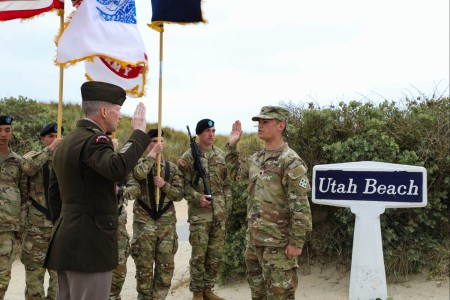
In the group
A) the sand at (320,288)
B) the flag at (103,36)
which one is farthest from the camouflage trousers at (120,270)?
the flag at (103,36)

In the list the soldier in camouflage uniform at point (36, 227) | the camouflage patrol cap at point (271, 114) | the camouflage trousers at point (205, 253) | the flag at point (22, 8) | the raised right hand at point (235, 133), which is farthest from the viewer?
the camouflage trousers at point (205, 253)

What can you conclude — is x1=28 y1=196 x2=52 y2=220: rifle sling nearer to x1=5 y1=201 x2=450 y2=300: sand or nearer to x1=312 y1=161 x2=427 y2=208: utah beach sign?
x1=5 y1=201 x2=450 y2=300: sand

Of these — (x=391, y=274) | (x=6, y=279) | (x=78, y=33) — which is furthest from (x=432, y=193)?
(x=6, y=279)

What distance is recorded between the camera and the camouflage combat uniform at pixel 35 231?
596cm

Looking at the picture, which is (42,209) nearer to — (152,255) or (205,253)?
(152,255)

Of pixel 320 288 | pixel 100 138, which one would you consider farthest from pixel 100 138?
pixel 320 288

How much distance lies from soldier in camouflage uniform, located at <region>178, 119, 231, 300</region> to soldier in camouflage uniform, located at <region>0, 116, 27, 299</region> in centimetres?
194

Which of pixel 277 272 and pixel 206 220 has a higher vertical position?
pixel 206 220

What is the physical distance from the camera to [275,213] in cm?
488

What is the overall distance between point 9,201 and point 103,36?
2.13 meters

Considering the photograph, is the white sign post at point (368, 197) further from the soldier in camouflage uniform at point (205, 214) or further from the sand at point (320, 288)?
the soldier in camouflage uniform at point (205, 214)

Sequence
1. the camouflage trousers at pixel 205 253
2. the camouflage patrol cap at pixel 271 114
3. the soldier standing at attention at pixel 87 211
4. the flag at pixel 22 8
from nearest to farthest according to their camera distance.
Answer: the soldier standing at attention at pixel 87 211
the camouflage patrol cap at pixel 271 114
the flag at pixel 22 8
the camouflage trousers at pixel 205 253

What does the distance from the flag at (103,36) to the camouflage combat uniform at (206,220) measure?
1492 mm

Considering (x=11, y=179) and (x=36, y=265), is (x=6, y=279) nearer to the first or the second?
(x=36, y=265)
